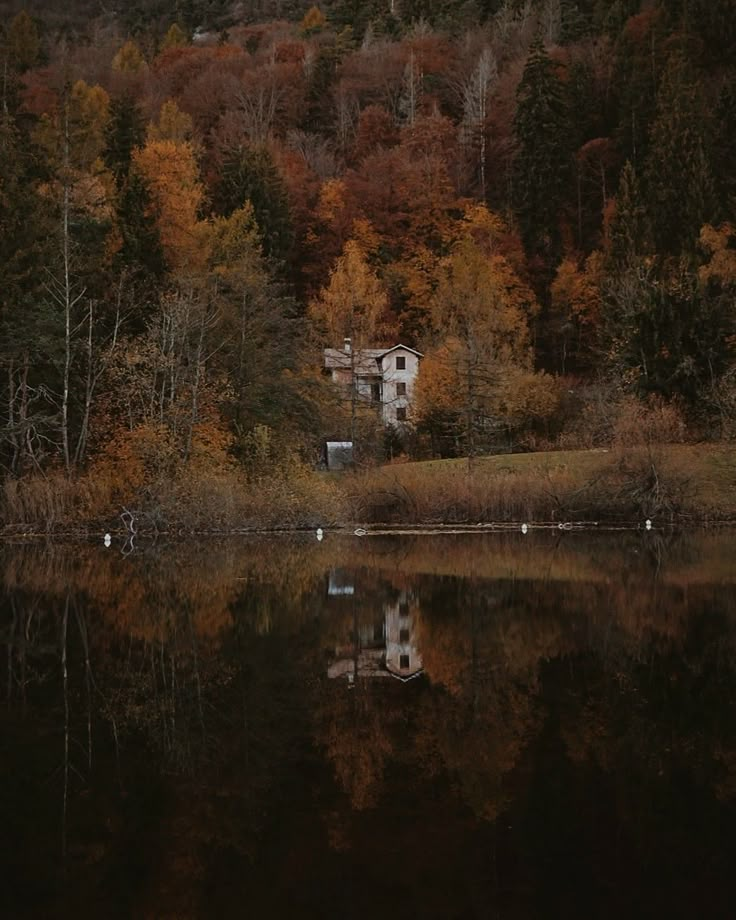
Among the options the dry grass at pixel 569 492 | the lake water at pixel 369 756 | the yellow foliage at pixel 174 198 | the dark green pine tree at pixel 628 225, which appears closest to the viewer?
the lake water at pixel 369 756

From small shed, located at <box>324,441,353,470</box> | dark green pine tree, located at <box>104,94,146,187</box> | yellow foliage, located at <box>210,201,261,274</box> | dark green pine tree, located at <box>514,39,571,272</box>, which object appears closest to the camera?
yellow foliage, located at <box>210,201,261,274</box>

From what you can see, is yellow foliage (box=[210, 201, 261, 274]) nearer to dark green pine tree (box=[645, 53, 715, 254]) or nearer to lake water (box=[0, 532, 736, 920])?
dark green pine tree (box=[645, 53, 715, 254])

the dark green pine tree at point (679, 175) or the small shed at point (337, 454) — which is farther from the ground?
the dark green pine tree at point (679, 175)

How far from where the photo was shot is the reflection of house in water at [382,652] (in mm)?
14359

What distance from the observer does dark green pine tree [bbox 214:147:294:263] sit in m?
67.5

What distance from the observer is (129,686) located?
13531 mm

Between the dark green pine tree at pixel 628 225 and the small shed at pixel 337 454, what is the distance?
2278 centimetres

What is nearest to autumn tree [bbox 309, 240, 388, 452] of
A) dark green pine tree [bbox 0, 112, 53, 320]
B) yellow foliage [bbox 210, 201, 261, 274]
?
yellow foliage [bbox 210, 201, 261, 274]

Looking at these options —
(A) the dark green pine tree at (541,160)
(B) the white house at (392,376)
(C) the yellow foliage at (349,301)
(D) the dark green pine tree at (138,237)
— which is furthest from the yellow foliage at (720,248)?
(D) the dark green pine tree at (138,237)

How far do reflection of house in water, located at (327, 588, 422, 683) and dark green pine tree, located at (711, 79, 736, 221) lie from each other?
5449 centimetres

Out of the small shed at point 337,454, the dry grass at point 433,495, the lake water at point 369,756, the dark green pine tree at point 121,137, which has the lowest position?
the lake water at point 369,756

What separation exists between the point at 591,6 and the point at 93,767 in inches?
4095

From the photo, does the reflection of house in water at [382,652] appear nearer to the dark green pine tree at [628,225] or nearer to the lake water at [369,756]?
the lake water at [369,756]

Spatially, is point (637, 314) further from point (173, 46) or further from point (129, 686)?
point (173, 46)
